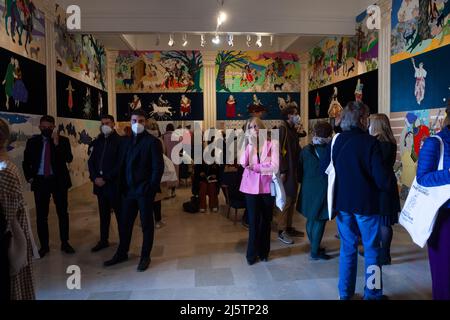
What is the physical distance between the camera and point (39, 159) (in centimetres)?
445

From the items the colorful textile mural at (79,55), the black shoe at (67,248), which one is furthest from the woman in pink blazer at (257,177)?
the colorful textile mural at (79,55)

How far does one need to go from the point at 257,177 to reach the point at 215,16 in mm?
5821

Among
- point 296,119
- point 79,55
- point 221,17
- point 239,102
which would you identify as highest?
point 221,17

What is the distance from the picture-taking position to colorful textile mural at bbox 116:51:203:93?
1308 cm

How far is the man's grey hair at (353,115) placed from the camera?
2840 millimetres


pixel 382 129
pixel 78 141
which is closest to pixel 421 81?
pixel 382 129

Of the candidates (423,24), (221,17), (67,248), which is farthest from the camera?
(221,17)

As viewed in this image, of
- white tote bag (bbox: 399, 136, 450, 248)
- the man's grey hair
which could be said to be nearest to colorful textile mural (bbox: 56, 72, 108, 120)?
the man's grey hair

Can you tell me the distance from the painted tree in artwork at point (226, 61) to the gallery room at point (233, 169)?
68 centimetres

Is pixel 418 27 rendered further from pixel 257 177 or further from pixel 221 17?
pixel 257 177

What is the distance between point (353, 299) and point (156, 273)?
200 centimetres

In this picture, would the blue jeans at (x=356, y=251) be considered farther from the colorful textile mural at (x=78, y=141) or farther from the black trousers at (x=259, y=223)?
the colorful textile mural at (x=78, y=141)

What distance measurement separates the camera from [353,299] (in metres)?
3.13
